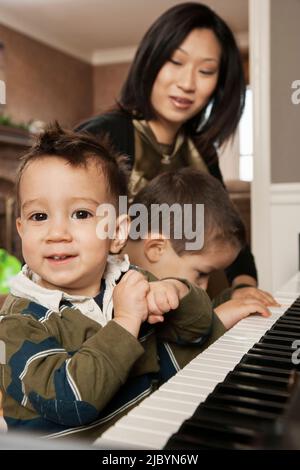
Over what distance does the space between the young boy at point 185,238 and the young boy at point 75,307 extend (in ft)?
0.69

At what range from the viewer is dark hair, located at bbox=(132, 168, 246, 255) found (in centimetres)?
119

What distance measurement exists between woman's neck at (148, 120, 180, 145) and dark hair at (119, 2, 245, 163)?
0.03m

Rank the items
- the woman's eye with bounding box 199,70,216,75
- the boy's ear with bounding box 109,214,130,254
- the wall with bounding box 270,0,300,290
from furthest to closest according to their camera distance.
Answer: the wall with bounding box 270,0,300,290 < the woman's eye with bounding box 199,70,216,75 < the boy's ear with bounding box 109,214,130,254

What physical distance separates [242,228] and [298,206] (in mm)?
536

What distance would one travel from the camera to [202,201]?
1219 mm

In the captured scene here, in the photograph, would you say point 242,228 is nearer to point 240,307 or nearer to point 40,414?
point 240,307

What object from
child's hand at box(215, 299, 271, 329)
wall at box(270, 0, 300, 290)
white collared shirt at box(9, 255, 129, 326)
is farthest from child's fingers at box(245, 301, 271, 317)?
wall at box(270, 0, 300, 290)

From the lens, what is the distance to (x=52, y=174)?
79 cm

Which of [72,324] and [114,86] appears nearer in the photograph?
[72,324]

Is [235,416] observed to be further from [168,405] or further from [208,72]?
[208,72]

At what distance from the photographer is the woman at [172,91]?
4.80 ft

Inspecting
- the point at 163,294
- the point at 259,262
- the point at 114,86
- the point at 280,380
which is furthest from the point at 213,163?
the point at 114,86

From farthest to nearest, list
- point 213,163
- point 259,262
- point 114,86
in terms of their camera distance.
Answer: point 114,86, point 259,262, point 213,163

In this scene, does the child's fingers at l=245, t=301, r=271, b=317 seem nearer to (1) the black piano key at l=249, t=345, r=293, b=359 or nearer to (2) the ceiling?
(1) the black piano key at l=249, t=345, r=293, b=359
